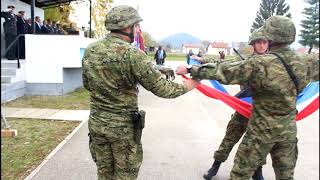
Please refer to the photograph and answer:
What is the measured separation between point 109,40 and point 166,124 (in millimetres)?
5915

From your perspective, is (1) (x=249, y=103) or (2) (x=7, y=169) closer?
(1) (x=249, y=103)

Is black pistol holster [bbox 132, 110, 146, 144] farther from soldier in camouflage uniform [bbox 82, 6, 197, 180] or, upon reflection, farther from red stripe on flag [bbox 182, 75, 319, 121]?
red stripe on flag [bbox 182, 75, 319, 121]

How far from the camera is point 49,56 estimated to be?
14.4 m

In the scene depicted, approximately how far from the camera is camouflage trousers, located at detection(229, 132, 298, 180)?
4227 mm

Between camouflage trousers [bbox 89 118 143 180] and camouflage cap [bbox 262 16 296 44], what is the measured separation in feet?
5.08

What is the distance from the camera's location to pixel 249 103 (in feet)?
16.5

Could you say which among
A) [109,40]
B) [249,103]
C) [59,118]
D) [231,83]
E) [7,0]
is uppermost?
[7,0]

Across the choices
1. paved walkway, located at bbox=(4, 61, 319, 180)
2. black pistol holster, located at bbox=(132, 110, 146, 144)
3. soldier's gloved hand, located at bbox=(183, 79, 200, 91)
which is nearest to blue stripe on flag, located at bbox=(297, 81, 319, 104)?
paved walkway, located at bbox=(4, 61, 319, 180)

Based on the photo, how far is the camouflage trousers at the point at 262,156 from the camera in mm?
4227

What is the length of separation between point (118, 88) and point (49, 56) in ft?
35.7

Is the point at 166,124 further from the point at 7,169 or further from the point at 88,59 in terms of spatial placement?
the point at 88,59

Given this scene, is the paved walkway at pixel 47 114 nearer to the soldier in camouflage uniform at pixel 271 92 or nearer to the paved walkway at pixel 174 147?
the paved walkway at pixel 174 147

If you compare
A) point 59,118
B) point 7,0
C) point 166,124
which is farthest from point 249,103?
point 7,0

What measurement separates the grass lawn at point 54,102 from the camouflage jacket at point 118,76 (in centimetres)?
792
